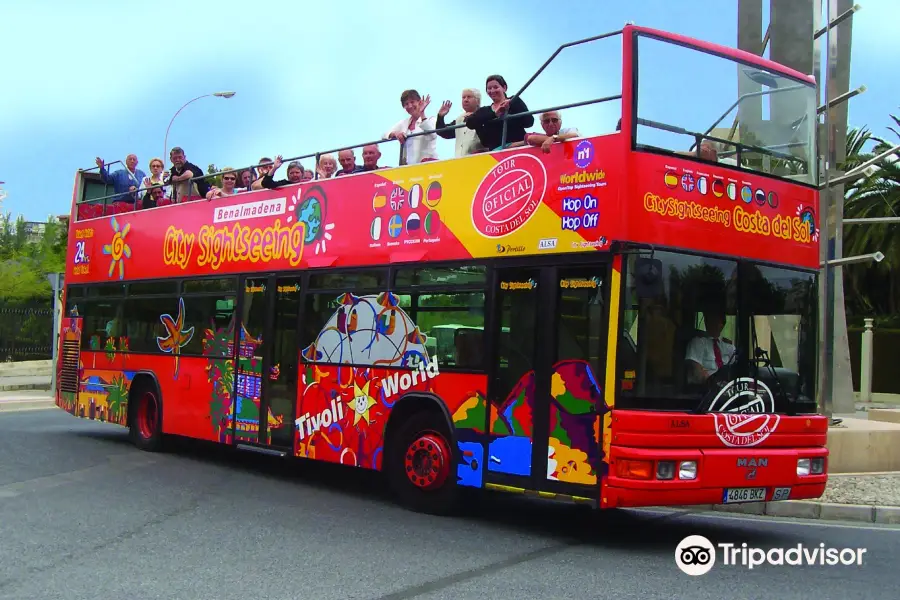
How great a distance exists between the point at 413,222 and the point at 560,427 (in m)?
2.92

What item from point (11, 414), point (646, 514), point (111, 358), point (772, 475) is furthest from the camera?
point (11, 414)

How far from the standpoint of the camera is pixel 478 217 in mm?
9625

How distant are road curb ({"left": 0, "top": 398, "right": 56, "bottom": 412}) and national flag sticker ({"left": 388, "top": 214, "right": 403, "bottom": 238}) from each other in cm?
1575

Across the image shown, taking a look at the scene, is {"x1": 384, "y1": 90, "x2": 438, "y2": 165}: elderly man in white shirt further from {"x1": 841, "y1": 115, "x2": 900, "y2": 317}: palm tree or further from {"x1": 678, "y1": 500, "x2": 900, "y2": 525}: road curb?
{"x1": 841, "y1": 115, "x2": 900, "y2": 317}: palm tree

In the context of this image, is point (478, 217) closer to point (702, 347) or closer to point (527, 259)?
point (527, 259)

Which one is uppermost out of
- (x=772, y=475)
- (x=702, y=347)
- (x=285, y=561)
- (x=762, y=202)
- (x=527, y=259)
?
(x=762, y=202)

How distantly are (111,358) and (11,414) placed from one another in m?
7.43

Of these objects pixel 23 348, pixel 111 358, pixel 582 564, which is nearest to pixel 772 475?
pixel 582 564

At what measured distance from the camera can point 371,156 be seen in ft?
37.2

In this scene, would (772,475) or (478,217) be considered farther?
(478,217)

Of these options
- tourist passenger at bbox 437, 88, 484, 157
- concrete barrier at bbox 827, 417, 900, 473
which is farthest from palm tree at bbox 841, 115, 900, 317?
tourist passenger at bbox 437, 88, 484, 157

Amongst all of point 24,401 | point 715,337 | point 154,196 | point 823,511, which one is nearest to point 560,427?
point 715,337

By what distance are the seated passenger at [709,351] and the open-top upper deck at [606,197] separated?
57cm

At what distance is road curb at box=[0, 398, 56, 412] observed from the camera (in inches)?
928
